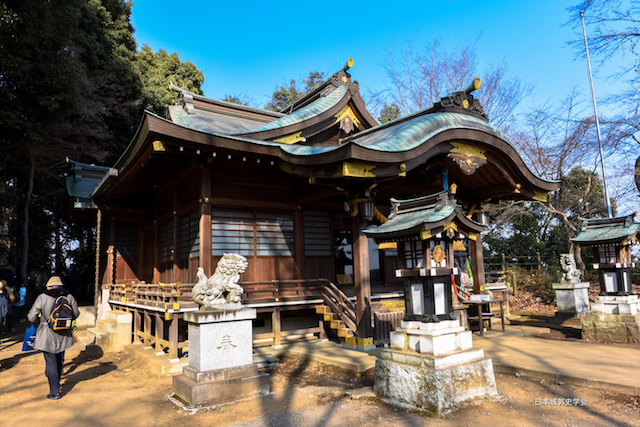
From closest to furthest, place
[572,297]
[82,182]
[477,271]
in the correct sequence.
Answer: [477,271]
[572,297]
[82,182]

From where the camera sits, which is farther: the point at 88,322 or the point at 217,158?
the point at 88,322

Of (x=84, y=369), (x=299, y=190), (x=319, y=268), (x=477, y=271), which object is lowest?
(x=84, y=369)

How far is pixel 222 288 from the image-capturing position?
20.0 ft

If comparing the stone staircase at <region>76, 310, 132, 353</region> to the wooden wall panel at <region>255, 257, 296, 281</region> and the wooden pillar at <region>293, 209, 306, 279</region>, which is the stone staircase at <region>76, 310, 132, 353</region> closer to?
the wooden wall panel at <region>255, 257, 296, 281</region>

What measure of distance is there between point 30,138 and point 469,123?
15335 mm

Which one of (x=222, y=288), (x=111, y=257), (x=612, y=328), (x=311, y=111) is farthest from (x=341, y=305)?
(x=111, y=257)

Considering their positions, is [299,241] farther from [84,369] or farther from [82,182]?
[82,182]

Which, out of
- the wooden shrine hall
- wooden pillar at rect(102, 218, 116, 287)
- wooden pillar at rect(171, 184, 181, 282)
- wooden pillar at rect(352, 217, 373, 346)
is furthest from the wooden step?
wooden pillar at rect(102, 218, 116, 287)

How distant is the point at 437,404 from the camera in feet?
16.2

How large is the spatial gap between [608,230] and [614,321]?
213 cm

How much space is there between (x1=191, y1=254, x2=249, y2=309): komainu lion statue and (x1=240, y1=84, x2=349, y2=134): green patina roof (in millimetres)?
4223

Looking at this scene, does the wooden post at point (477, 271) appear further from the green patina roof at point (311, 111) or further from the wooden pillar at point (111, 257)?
the wooden pillar at point (111, 257)

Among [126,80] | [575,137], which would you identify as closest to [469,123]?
[575,137]

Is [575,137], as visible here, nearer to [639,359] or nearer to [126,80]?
[639,359]
